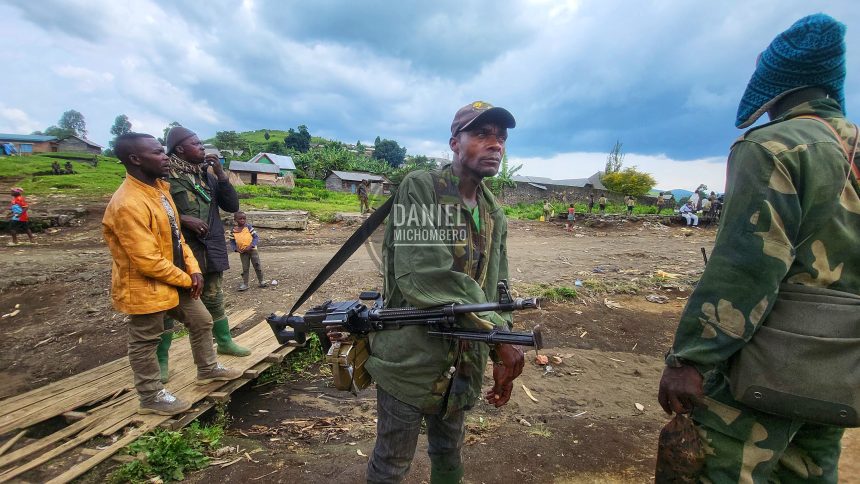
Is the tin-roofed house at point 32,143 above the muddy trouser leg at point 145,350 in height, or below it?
above

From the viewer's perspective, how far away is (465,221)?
209cm

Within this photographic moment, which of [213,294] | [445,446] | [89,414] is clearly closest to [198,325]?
[213,294]

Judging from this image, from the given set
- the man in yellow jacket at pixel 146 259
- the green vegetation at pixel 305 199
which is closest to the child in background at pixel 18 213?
the green vegetation at pixel 305 199

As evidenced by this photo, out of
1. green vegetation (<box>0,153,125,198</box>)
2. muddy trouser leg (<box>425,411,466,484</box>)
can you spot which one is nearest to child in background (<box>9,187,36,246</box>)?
green vegetation (<box>0,153,125,198</box>)

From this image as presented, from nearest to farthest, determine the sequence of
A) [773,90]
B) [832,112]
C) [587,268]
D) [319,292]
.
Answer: [832,112]
[773,90]
[319,292]
[587,268]

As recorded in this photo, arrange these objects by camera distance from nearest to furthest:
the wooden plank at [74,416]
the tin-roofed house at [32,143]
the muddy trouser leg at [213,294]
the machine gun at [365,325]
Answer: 1. the machine gun at [365,325]
2. the wooden plank at [74,416]
3. the muddy trouser leg at [213,294]
4. the tin-roofed house at [32,143]

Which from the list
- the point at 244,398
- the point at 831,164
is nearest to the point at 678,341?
the point at 831,164

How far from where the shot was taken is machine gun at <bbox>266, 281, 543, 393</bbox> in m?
1.65

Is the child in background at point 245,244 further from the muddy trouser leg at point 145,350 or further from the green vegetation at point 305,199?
the muddy trouser leg at point 145,350

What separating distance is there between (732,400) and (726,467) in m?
0.28

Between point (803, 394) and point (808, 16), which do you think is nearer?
point (803, 394)

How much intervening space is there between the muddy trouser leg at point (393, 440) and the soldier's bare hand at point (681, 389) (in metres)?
1.19

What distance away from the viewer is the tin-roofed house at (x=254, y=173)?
4709 centimetres

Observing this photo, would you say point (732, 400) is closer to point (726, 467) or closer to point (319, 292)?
point (726, 467)
